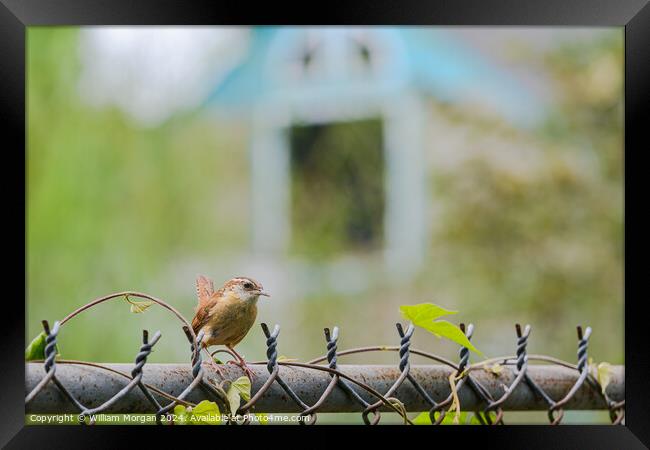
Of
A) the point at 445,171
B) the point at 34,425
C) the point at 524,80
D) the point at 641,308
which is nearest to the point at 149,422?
the point at 34,425

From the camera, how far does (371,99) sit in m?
4.33

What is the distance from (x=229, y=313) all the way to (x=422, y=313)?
0.21 metres

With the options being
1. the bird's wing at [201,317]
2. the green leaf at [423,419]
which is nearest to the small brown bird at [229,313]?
the bird's wing at [201,317]

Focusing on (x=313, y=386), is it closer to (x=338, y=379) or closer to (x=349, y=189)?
(x=338, y=379)

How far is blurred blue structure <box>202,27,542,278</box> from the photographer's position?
3789 mm

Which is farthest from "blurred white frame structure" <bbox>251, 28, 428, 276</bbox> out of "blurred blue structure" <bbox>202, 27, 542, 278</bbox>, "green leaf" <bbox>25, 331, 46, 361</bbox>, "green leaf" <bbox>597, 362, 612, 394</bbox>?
"green leaf" <bbox>25, 331, 46, 361</bbox>

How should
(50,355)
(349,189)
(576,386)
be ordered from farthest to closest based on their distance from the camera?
(349,189) → (576,386) → (50,355)

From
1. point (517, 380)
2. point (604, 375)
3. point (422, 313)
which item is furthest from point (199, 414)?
point (604, 375)

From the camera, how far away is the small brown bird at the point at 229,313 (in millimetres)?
776

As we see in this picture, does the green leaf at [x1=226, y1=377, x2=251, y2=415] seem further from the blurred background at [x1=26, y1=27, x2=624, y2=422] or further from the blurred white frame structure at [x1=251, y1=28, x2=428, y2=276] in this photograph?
the blurred white frame structure at [x1=251, y1=28, x2=428, y2=276]

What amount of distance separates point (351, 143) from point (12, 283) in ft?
11.7

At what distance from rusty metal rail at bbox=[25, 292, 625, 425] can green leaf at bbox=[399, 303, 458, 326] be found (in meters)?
0.02

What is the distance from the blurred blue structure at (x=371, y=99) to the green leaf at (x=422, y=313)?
2.92 metres

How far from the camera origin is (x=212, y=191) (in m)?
3.30
